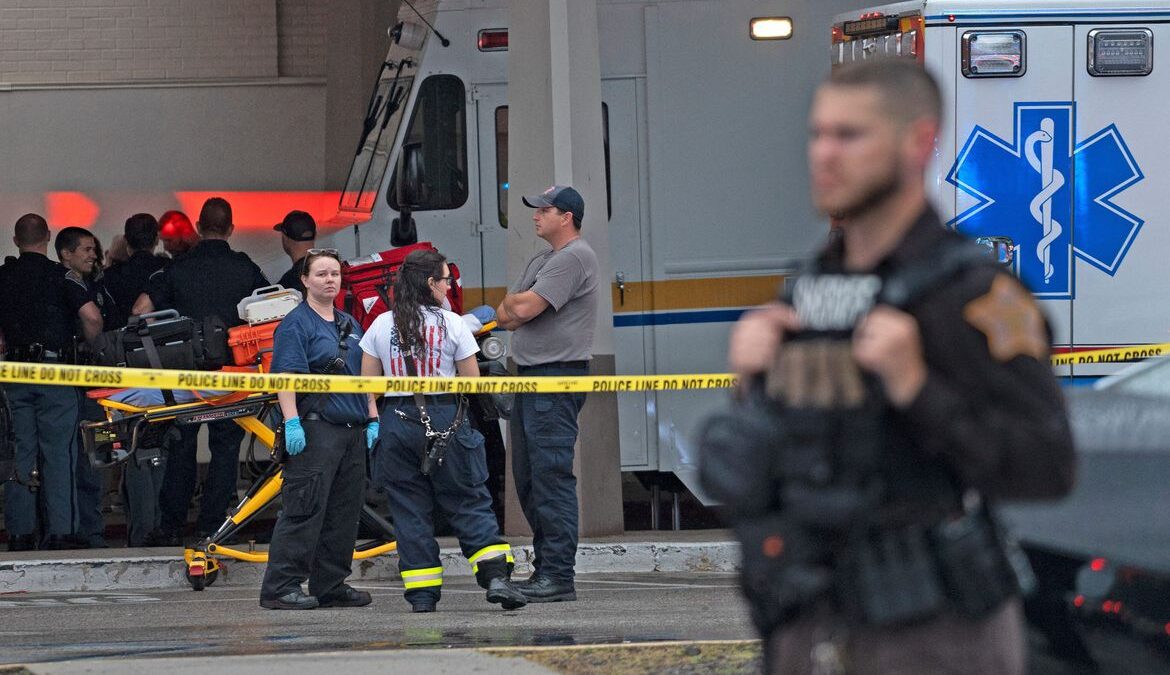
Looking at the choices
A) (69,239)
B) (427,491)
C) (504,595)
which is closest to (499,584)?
(504,595)

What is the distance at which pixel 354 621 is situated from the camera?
685cm

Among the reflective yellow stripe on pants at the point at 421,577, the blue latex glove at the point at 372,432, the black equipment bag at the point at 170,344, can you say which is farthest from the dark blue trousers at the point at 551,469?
the black equipment bag at the point at 170,344

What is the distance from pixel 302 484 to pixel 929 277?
507cm

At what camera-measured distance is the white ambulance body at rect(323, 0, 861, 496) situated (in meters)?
9.34

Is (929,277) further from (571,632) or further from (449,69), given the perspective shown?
(449,69)

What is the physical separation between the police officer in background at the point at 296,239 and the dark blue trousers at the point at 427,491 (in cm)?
272

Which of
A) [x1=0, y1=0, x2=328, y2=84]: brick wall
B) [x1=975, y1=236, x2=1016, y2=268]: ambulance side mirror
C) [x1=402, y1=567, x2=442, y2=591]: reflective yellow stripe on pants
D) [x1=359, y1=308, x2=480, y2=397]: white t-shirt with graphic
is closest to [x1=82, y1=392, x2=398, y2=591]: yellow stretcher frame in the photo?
[x1=402, y1=567, x2=442, y2=591]: reflective yellow stripe on pants

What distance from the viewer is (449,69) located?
9.40 metres

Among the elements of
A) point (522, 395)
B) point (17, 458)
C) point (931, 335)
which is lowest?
point (17, 458)

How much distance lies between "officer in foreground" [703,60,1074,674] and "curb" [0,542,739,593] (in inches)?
221

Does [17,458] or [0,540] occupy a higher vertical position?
[17,458]

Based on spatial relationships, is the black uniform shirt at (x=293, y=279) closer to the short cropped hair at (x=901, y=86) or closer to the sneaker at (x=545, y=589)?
the sneaker at (x=545, y=589)

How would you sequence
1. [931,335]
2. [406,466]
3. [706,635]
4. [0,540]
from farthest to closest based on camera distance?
[0,540] < [406,466] < [706,635] < [931,335]

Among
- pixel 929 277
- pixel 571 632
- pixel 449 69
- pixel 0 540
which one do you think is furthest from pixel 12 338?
pixel 929 277
